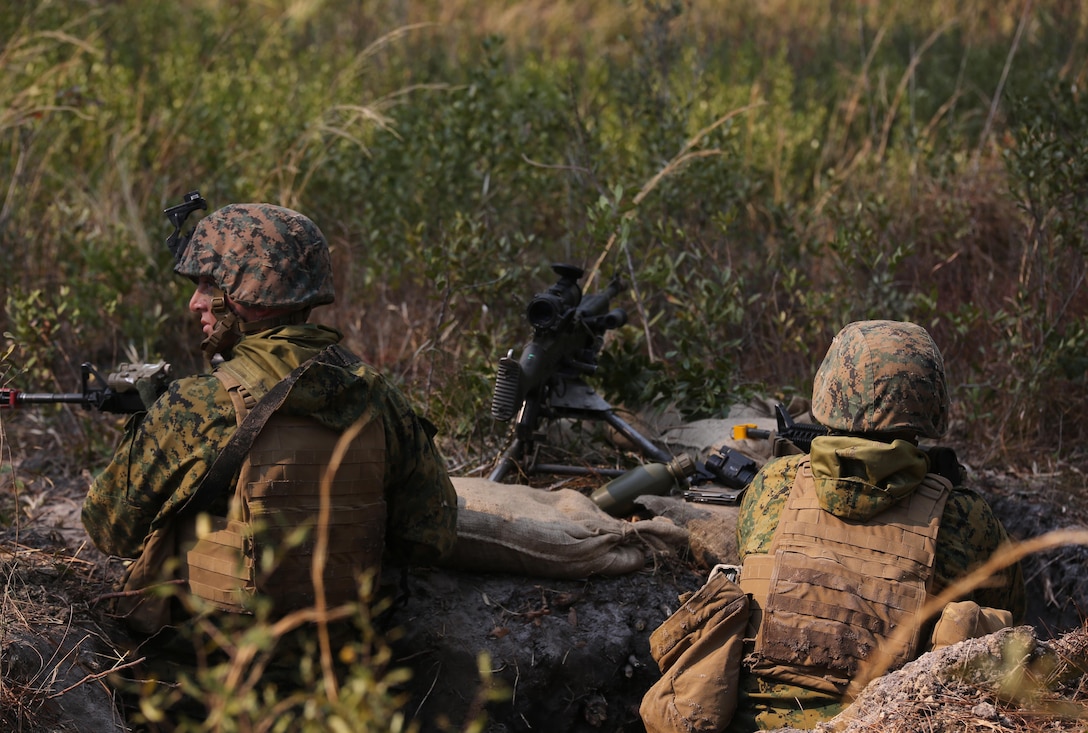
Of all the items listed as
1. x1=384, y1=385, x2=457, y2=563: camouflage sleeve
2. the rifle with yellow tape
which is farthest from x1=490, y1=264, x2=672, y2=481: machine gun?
x1=384, y1=385, x2=457, y2=563: camouflage sleeve

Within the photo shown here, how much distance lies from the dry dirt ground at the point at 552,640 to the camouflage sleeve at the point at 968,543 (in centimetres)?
21

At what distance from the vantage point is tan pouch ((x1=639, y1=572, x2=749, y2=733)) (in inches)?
109

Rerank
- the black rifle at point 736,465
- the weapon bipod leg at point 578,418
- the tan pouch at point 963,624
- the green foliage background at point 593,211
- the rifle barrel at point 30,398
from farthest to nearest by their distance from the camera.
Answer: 1. the green foliage background at point 593,211
2. the weapon bipod leg at point 578,418
3. the black rifle at point 736,465
4. the rifle barrel at point 30,398
5. the tan pouch at point 963,624

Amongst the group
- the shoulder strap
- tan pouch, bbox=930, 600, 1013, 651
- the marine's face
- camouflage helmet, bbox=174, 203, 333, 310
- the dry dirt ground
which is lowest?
the dry dirt ground

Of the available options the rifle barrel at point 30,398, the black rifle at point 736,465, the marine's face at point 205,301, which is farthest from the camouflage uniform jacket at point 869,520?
the rifle barrel at point 30,398

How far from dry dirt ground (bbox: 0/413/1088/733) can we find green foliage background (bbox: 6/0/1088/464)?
58 cm

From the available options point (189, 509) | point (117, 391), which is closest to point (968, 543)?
point (189, 509)

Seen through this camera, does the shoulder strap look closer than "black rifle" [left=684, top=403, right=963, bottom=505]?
Yes

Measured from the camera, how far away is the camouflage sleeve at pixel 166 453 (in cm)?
304

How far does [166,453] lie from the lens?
3.05 metres

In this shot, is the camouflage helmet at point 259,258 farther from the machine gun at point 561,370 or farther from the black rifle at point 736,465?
the black rifle at point 736,465

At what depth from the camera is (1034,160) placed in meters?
5.03

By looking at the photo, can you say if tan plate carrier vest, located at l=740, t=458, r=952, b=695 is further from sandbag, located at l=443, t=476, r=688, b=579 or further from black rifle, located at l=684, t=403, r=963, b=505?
sandbag, located at l=443, t=476, r=688, b=579

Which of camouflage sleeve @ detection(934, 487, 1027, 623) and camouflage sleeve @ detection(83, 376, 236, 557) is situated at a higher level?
camouflage sleeve @ detection(83, 376, 236, 557)
